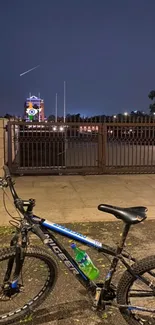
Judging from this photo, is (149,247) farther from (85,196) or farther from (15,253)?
(85,196)

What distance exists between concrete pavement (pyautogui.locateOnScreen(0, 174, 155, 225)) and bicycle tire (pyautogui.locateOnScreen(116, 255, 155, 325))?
10.0ft

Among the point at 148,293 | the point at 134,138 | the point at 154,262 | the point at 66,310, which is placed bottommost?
the point at 66,310

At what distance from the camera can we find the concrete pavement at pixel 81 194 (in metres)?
6.27

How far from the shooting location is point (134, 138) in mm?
11742

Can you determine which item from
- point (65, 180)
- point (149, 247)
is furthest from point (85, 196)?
point (149, 247)

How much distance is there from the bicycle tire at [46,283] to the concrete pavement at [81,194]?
2.72 metres

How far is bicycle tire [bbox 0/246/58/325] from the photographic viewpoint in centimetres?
280

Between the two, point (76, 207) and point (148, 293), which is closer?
point (148, 293)

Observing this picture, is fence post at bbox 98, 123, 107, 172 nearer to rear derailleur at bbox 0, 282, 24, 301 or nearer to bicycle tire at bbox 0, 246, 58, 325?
bicycle tire at bbox 0, 246, 58, 325

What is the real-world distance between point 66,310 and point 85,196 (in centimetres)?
453

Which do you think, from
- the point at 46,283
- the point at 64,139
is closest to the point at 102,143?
the point at 64,139

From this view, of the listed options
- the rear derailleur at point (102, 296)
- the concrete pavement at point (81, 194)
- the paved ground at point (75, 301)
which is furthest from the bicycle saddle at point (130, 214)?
the concrete pavement at point (81, 194)

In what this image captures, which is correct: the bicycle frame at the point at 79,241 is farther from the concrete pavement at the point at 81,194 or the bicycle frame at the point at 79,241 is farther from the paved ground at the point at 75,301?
the concrete pavement at the point at 81,194

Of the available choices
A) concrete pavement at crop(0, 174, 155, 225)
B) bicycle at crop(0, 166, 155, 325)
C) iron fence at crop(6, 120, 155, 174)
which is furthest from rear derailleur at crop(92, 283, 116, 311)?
iron fence at crop(6, 120, 155, 174)
